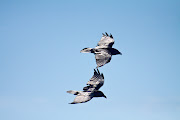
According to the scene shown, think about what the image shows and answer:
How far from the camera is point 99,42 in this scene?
201ft

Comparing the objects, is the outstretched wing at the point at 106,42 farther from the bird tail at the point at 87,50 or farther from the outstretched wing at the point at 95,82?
the outstretched wing at the point at 95,82

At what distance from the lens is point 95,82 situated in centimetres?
5256

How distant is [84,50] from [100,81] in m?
7.69

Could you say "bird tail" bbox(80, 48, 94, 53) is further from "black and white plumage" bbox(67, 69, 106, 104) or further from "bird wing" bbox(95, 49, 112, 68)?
"black and white plumage" bbox(67, 69, 106, 104)

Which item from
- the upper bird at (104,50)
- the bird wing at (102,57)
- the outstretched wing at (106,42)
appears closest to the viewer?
the bird wing at (102,57)

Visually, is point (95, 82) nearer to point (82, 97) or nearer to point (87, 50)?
point (82, 97)

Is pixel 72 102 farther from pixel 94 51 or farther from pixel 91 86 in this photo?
pixel 94 51

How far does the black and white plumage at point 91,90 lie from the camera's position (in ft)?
162

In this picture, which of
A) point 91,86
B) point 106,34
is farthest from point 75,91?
point 106,34

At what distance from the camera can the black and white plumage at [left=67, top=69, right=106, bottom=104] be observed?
1941 inches

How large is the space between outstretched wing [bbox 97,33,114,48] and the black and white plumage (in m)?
8.26

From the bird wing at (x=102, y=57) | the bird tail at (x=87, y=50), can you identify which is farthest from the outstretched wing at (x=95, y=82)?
the bird tail at (x=87, y=50)

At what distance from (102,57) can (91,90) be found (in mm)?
5968

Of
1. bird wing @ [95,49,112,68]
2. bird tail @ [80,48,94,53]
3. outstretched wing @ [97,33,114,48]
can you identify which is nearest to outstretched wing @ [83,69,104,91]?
bird wing @ [95,49,112,68]
